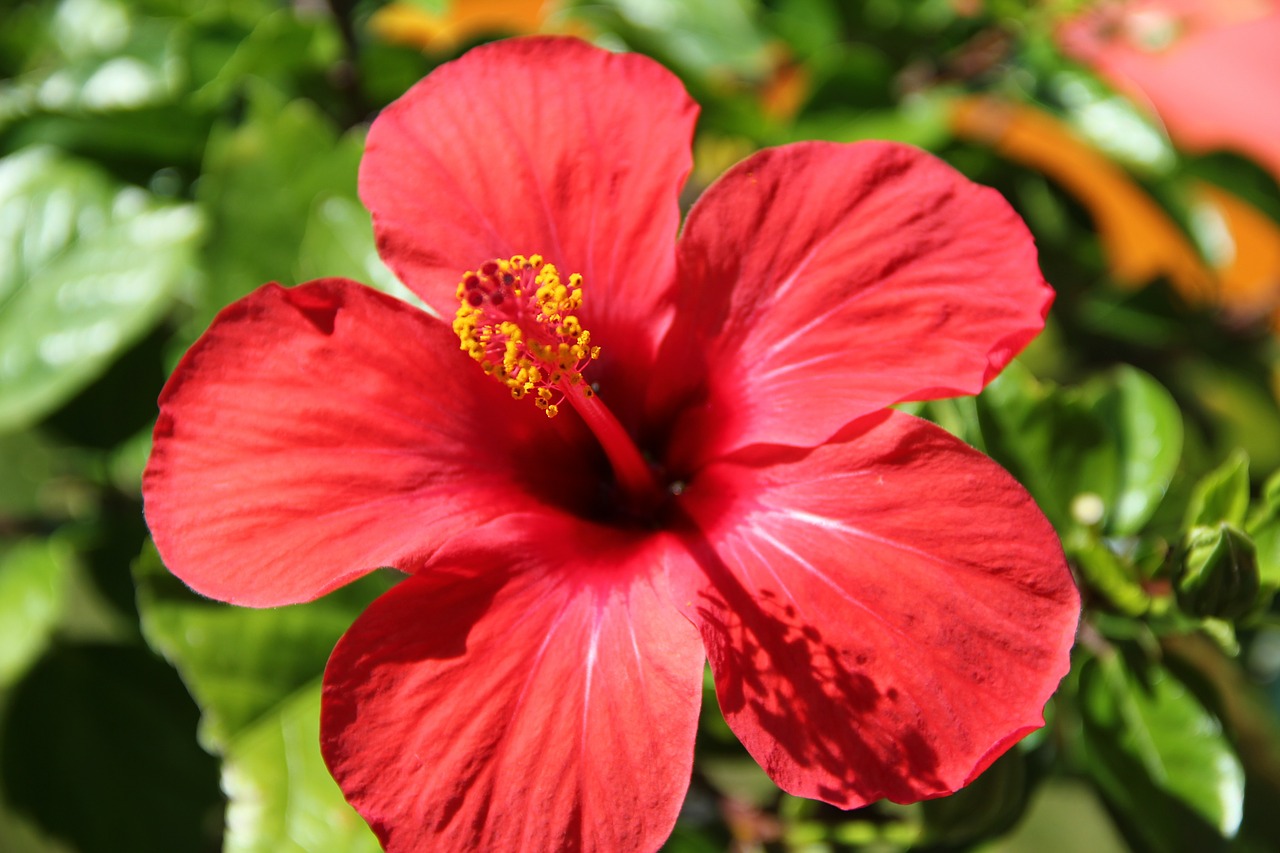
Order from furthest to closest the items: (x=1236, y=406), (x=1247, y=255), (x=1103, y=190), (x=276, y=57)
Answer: (x=1103, y=190) → (x=1247, y=255) → (x=1236, y=406) → (x=276, y=57)

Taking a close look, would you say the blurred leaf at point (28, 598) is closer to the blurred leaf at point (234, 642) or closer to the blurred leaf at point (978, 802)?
the blurred leaf at point (234, 642)

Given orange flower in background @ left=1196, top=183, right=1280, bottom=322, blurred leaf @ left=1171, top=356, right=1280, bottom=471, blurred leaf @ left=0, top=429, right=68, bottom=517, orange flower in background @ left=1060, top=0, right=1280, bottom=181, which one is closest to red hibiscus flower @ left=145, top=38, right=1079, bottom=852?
blurred leaf @ left=0, top=429, right=68, bottom=517

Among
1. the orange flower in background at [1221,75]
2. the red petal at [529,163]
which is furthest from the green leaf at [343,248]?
the orange flower in background at [1221,75]

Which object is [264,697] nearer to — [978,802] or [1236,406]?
[978,802]

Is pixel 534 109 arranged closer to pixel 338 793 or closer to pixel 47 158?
pixel 338 793

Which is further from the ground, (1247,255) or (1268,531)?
(1268,531)

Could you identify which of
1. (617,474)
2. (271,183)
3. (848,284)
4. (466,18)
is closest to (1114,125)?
(848,284)

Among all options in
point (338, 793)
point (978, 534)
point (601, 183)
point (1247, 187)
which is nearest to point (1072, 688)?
point (978, 534)
